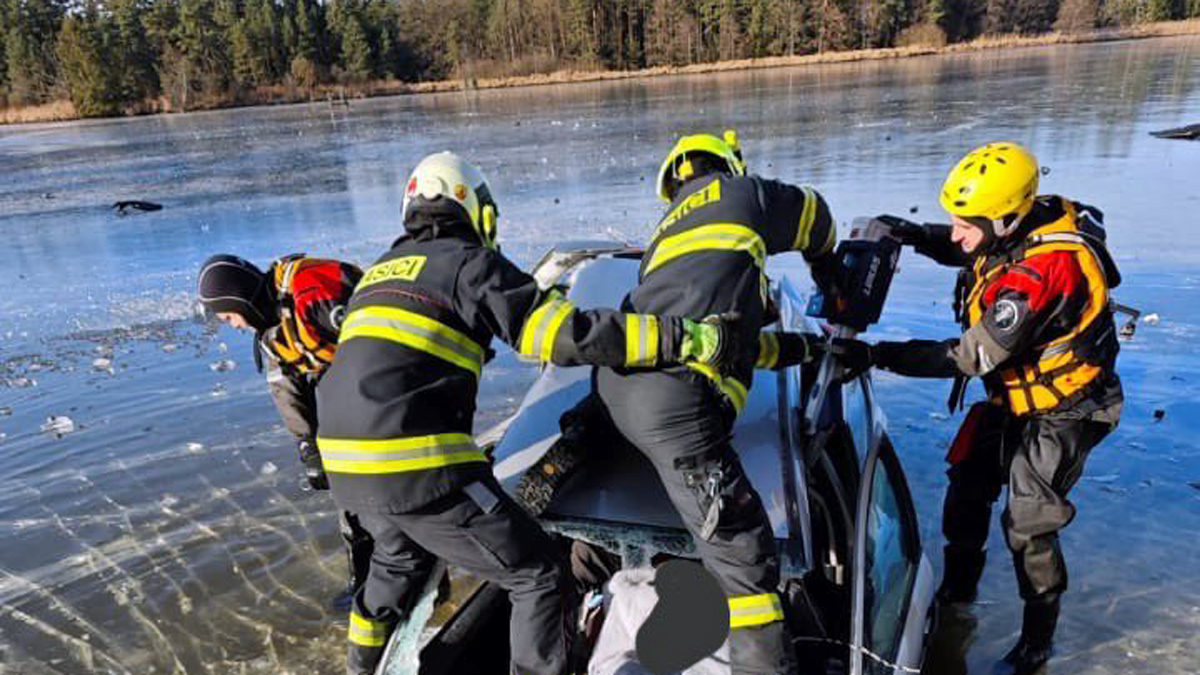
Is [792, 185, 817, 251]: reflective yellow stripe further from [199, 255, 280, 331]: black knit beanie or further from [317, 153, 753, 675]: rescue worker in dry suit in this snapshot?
[199, 255, 280, 331]: black knit beanie

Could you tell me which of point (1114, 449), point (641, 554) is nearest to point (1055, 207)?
point (641, 554)

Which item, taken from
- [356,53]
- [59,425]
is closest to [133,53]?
[356,53]

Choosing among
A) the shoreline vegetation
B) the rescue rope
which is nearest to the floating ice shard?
the rescue rope

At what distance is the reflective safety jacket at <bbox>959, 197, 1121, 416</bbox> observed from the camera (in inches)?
103

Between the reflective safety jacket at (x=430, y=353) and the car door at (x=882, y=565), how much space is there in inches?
31.0

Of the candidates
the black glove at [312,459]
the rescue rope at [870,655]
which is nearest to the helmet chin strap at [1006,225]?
the rescue rope at [870,655]

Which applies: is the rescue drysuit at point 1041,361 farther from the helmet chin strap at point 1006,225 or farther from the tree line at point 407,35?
the tree line at point 407,35

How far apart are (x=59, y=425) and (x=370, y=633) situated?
14.7 ft

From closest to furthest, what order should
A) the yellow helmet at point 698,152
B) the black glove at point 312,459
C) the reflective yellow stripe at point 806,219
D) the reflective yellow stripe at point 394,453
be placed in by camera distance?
1. the reflective yellow stripe at point 394,453
2. the reflective yellow stripe at point 806,219
3. the yellow helmet at point 698,152
4. the black glove at point 312,459

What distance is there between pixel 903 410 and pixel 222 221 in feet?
35.7

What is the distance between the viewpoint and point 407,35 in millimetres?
70812

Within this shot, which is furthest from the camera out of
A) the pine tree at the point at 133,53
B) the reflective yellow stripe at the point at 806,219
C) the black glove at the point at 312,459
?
the pine tree at the point at 133,53

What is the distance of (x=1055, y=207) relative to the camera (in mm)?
2803

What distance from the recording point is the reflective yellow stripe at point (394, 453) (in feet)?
7.17
